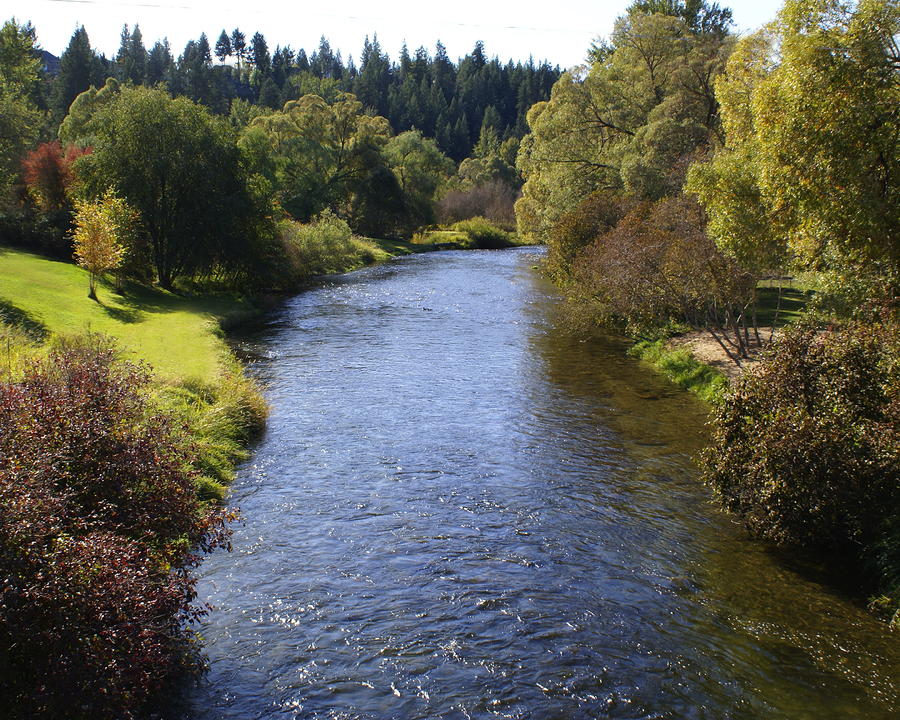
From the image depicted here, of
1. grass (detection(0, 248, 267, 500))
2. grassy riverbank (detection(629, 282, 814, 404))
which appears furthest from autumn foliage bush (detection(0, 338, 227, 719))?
grassy riverbank (detection(629, 282, 814, 404))

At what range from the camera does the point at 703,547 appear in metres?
13.0

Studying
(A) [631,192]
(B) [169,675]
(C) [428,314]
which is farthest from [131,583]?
(A) [631,192]

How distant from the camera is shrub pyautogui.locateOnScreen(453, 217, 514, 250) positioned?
292ft

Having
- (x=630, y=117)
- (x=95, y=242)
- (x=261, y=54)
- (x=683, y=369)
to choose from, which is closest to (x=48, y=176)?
(x=95, y=242)

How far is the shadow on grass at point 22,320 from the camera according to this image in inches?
961

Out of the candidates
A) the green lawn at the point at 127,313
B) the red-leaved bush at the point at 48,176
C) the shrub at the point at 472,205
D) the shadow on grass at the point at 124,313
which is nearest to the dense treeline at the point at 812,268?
the green lawn at the point at 127,313

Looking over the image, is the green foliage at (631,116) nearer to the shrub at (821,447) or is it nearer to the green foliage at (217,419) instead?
the green foliage at (217,419)

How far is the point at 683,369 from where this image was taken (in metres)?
25.5

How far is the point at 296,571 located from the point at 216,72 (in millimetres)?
154405

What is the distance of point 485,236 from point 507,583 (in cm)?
8034

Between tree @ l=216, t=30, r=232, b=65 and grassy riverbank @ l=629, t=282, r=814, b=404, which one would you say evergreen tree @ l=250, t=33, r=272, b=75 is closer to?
tree @ l=216, t=30, r=232, b=65

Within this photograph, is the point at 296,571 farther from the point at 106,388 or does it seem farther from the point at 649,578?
the point at 649,578

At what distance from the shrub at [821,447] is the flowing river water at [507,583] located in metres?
0.91

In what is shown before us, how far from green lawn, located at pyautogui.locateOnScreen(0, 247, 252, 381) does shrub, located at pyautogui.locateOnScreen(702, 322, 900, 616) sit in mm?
14838
